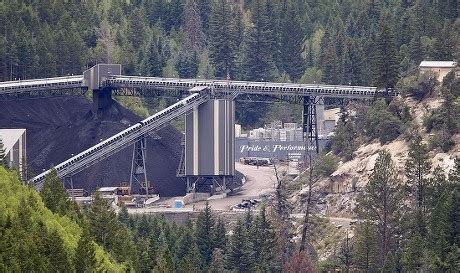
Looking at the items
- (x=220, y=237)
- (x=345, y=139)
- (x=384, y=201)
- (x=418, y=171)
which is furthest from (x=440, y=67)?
(x=220, y=237)

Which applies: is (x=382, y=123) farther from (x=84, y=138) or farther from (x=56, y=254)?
(x=56, y=254)

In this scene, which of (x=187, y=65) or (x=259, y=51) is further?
(x=187, y=65)

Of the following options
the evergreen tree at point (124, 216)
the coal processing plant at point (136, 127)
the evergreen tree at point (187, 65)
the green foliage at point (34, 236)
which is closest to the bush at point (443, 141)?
the coal processing plant at point (136, 127)

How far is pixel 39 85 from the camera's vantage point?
483ft

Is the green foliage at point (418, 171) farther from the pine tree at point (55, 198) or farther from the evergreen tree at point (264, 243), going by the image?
the pine tree at point (55, 198)

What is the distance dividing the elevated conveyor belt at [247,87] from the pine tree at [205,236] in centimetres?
2502

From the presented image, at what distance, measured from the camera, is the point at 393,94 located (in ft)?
440

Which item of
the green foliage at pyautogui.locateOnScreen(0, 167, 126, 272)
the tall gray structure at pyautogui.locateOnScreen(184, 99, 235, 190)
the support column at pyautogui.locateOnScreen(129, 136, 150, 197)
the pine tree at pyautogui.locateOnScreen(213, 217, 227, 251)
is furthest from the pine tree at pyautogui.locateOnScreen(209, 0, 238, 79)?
the green foliage at pyautogui.locateOnScreen(0, 167, 126, 272)

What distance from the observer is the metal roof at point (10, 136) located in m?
132

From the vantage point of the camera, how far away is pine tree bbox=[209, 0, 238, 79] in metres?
174

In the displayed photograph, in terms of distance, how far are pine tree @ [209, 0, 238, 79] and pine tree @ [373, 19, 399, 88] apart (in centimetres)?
3571

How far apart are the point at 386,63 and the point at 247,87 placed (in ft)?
43.9

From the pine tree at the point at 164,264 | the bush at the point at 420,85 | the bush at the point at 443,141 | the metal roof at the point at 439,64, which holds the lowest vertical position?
the pine tree at the point at 164,264

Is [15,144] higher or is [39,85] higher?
[39,85]
